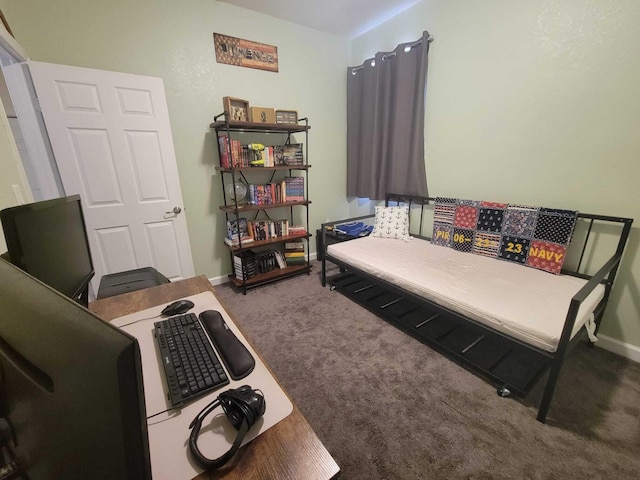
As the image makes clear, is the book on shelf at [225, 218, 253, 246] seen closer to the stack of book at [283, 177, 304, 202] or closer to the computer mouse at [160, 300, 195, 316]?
the stack of book at [283, 177, 304, 202]

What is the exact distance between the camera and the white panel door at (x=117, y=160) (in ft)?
6.34

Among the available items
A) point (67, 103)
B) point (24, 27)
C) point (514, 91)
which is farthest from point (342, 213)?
point (24, 27)

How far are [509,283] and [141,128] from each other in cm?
301

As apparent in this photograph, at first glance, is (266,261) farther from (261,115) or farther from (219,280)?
(261,115)

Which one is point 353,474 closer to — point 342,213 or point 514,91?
point 514,91

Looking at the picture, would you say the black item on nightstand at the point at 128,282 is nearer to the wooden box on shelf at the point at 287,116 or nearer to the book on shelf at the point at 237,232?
the book on shelf at the point at 237,232

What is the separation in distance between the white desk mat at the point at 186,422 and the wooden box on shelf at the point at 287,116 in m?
2.45

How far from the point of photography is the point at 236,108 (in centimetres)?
248

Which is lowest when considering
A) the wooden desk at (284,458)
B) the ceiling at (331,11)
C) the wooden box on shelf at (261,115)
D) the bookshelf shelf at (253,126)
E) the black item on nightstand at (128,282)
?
the black item on nightstand at (128,282)

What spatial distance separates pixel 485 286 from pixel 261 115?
7.79ft

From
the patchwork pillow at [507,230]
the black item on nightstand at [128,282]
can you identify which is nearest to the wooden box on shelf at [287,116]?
the patchwork pillow at [507,230]

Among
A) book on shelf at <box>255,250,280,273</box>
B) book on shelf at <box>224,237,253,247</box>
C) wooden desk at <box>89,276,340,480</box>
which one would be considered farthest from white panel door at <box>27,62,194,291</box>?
wooden desk at <box>89,276,340,480</box>

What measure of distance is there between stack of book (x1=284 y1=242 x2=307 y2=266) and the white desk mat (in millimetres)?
2252

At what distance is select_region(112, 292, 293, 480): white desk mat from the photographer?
55 cm
